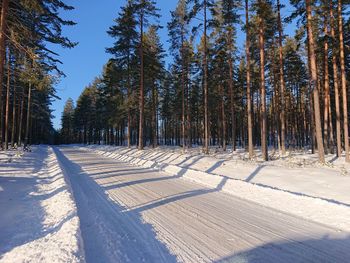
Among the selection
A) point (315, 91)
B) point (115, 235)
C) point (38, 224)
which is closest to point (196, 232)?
point (115, 235)

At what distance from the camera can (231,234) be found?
5.54m

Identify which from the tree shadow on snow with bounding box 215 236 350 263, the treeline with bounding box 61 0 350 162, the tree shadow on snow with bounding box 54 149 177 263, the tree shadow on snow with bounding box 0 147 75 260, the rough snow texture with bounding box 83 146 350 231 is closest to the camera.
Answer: the tree shadow on snow with bounding box 215 236 350 263

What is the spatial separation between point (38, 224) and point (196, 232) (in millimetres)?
3363

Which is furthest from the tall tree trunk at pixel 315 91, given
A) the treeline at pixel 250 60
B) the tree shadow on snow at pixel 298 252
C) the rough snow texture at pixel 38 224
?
the rough snow texture at pixel 38 224

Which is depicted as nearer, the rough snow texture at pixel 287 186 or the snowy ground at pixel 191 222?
the snowy ground at pixel 191 222

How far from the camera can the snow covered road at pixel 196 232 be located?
4547 millimetres

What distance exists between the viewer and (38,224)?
5.89 meters

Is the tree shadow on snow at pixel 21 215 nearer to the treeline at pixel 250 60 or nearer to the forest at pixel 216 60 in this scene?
the forest at pixel 216 60

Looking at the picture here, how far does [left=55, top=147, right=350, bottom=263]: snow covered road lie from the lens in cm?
455

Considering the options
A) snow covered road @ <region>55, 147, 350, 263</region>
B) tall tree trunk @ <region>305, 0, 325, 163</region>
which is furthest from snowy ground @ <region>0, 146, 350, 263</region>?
tall tree trunk @ <region>305, 0, 325, 163</region>

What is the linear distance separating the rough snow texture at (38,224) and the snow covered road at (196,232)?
1.14ft

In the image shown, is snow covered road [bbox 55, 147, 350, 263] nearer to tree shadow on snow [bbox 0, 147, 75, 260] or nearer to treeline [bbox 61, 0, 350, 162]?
tree shadow on snow [bbox 0, 147, 75, 260]

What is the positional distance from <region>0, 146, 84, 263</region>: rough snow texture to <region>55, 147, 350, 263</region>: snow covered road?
0.35 metres

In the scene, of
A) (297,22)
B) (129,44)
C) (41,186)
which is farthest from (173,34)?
(41,186)
